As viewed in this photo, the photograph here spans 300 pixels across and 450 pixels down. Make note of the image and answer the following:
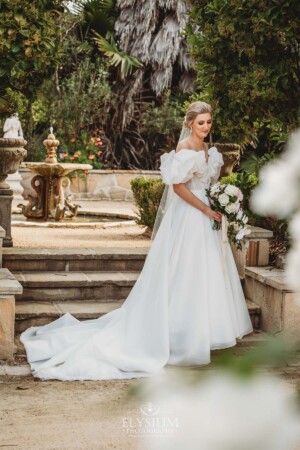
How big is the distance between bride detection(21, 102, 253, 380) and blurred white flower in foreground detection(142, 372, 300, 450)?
4738 millimetres

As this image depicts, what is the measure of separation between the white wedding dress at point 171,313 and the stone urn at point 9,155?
2.27 meters

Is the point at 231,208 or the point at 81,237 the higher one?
the point at 231,208

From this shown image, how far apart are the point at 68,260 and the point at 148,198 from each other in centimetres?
286

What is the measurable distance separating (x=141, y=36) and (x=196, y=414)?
60.4 ft

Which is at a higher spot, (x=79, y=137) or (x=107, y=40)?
(x=107, y=40)

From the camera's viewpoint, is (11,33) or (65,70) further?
(65,70)

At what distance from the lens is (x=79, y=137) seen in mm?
17875

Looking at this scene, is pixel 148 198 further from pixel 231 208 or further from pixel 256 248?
pixel 231 208

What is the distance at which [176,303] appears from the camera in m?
5.54

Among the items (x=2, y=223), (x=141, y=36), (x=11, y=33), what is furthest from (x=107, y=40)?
(x=11, y=33)

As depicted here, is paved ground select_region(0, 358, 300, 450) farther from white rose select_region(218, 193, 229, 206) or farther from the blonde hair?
the blonde hair

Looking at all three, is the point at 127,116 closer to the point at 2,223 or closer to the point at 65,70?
the point at 65,70

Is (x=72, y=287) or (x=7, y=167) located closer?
(x=72, y=287)

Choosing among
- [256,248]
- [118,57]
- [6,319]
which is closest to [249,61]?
[256,248]
